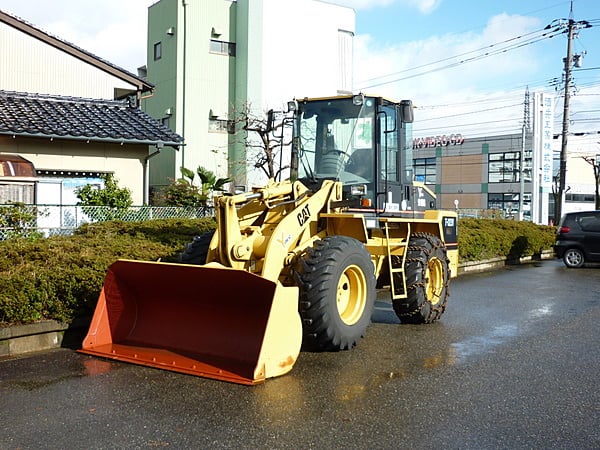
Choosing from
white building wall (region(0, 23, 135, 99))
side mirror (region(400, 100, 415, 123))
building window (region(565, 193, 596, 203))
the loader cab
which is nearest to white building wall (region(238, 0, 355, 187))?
white building wall (region(0, 23, 135, 99))

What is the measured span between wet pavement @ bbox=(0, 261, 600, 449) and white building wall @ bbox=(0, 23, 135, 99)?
15.0 m

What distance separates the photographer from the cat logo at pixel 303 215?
762cm

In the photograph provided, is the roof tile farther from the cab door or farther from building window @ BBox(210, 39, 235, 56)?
building window @ BBox(210, 39, 235, 56)

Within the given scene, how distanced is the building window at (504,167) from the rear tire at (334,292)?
185ft

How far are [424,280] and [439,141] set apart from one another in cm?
5902

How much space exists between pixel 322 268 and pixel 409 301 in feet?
8.37

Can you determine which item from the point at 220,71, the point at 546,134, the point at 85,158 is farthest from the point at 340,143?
the point at 546,134

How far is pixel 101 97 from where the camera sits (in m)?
21.0

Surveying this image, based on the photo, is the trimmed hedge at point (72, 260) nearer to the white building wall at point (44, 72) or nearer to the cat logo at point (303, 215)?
the cat logo at point (303, 215)

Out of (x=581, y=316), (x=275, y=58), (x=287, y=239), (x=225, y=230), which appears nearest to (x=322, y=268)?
(x=287, y=239)

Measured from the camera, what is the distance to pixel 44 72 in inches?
802

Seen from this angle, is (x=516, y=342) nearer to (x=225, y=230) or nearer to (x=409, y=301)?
(x=409, y=301)

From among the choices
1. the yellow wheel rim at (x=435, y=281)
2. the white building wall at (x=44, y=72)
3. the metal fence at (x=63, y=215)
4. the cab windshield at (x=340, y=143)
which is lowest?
the yellow wheel rim at (x=435, y=281)

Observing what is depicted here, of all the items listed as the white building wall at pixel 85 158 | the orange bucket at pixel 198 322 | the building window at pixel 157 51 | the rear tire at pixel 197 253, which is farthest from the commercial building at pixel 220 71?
the orange bucket at pixel 198 322
